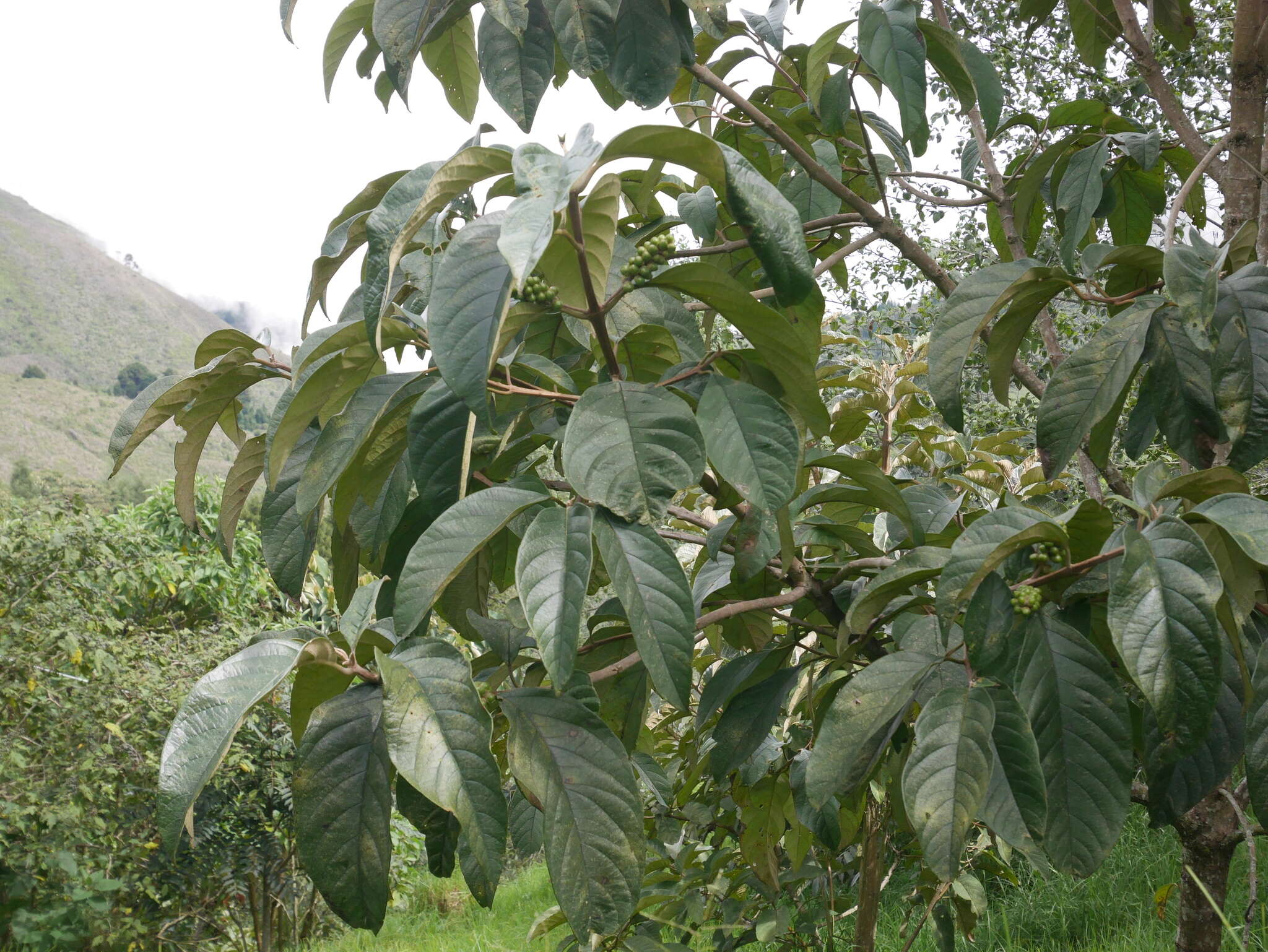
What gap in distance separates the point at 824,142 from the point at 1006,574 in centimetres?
57

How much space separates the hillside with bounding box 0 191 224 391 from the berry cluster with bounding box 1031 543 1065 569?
38484 mm

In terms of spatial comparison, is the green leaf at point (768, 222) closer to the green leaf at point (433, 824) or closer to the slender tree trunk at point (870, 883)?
the green leaf at point (433, 824)

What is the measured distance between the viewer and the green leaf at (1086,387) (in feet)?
2.35

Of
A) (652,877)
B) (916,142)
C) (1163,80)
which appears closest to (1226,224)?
(1163,80)

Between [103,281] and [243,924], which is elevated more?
[103,281]

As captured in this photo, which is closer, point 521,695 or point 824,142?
point 521,695

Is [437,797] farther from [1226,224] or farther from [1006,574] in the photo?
[1226,224]

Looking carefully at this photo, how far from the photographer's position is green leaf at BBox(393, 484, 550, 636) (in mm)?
526

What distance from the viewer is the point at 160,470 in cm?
3023

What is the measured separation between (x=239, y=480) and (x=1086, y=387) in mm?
718

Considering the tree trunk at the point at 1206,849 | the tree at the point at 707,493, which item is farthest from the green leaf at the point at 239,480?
the tree trunk at the point at 1206,849

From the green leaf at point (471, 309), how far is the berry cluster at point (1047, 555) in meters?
0.38

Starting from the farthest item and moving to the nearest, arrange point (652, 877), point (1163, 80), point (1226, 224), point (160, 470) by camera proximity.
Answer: point (160, 470) < point (652, 877) < point (1163, 80) < point (1226, 224)

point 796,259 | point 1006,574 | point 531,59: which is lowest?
point 1006,574
